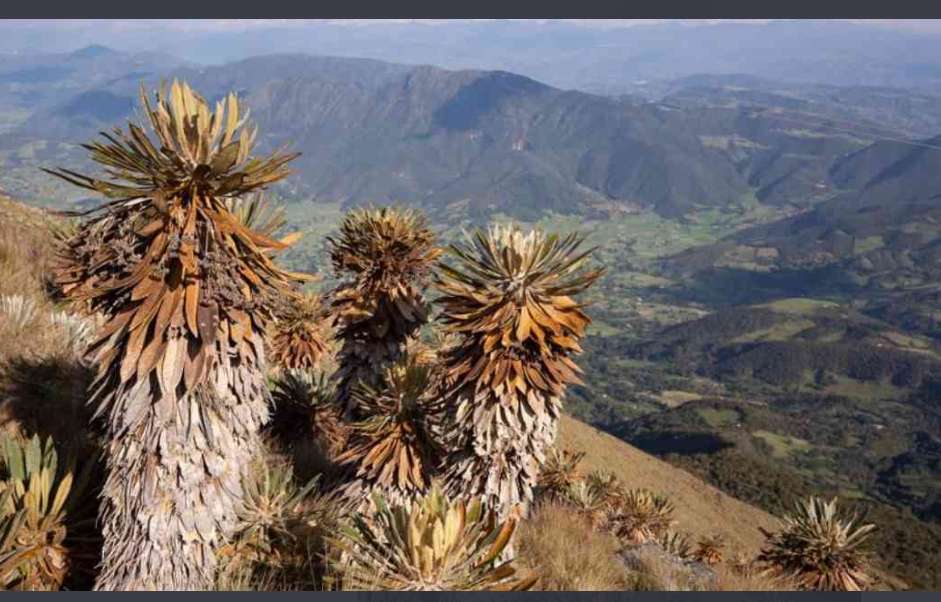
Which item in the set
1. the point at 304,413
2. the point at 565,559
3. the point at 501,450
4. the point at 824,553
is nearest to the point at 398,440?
the point at 501,450

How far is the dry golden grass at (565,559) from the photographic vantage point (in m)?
6.76

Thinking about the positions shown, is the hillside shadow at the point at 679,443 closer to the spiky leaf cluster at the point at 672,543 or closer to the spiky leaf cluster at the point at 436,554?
the spiky leaf cluster at the point at 672,543

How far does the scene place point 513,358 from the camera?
19.4 ft

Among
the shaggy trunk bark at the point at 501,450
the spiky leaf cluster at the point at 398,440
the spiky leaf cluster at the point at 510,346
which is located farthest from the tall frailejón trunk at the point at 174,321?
the spiky leaf cluster at the point at 398,440

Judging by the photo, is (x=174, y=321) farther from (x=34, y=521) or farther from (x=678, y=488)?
(x=678, y=488)

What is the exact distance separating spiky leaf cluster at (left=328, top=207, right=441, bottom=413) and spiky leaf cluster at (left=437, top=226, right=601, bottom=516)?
175 centimetres

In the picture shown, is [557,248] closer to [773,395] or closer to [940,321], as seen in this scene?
[773,395]

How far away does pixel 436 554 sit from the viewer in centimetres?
429

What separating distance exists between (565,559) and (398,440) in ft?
7.95

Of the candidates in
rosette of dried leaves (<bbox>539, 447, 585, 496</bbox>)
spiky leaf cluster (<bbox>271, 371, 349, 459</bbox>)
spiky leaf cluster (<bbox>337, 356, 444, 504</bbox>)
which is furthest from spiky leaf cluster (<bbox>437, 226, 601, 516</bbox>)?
rosette of dried leaves (<bbox>539, 447, 585, 496</bbox>)

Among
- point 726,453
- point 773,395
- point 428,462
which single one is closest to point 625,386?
point 773,395

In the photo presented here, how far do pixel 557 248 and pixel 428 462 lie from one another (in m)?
2.78

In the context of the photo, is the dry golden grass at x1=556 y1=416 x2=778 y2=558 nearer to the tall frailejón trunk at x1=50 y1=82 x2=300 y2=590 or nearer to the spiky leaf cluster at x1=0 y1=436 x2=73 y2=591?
the spiky leaf cluster at x1=0 y1=436 x2=73 y2=591

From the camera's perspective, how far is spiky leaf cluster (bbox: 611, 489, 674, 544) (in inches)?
621
